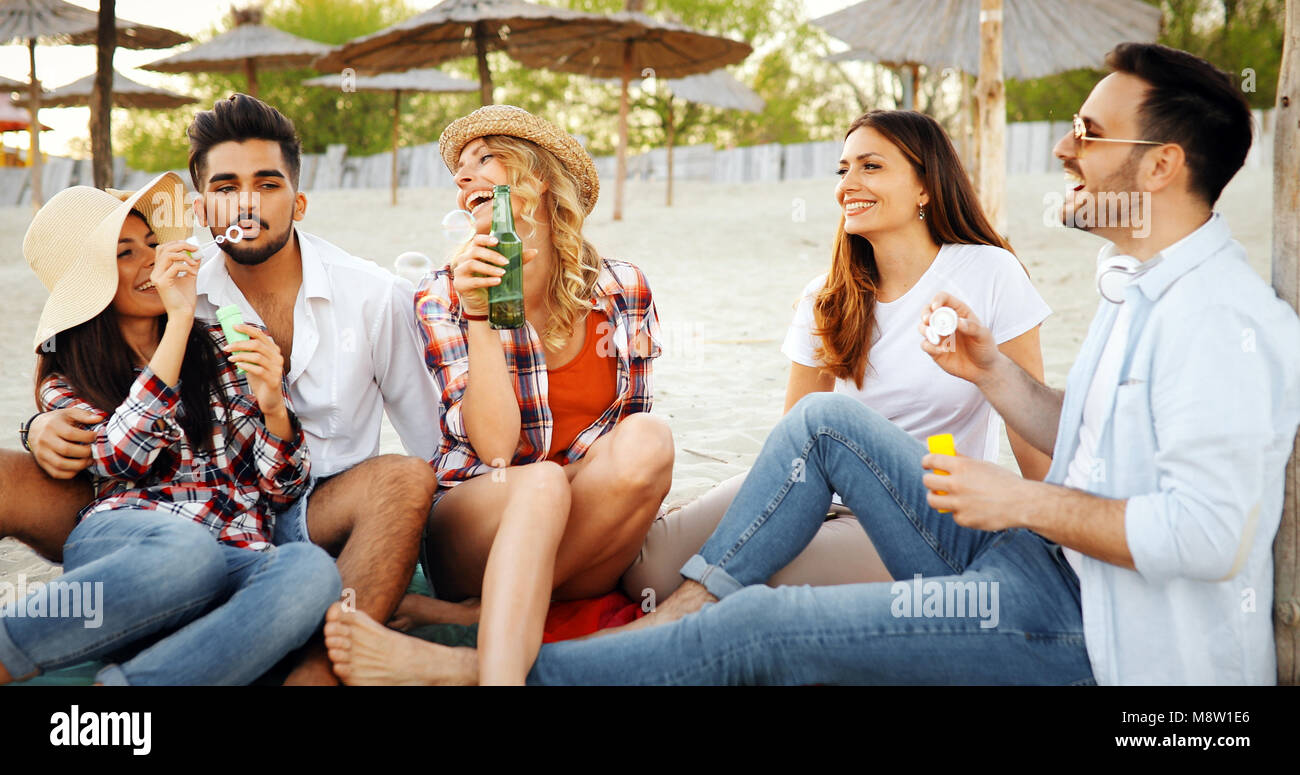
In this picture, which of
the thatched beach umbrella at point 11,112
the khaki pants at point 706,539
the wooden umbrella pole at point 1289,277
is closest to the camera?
the wooden umbrella pole at point 1289,277

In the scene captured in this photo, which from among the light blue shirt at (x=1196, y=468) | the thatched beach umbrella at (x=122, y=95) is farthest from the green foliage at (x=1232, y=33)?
the light blue shirt at (x=1196, y=468)

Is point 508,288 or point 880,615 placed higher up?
point 508,288

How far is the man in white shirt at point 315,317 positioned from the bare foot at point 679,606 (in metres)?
0.65

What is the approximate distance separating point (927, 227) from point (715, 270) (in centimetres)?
925

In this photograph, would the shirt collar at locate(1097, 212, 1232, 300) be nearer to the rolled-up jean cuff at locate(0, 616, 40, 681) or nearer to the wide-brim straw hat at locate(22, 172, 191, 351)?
the wide-brim straw hat at locate(22, 172, 191, 351)

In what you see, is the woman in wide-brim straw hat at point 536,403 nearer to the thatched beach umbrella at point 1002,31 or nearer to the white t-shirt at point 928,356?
the white t-shirt at point 928,356

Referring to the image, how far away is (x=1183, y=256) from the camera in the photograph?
1.91m

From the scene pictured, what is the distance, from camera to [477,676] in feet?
7.48

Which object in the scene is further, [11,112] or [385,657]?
[11,112]

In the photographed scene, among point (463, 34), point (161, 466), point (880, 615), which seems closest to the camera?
point (880, 615)

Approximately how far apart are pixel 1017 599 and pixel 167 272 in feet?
7.06

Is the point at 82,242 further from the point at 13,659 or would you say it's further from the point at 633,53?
the point at 633,53

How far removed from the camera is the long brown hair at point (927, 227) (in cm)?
300

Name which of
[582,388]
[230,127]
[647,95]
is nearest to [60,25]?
[230,127]
